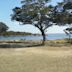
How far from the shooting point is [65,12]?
45.5 m

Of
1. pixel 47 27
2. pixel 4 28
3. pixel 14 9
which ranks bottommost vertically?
pixel 4 28

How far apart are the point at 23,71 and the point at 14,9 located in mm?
32204

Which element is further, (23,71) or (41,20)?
(41,20)

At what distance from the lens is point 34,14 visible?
4341cm

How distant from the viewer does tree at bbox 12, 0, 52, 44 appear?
43.1m

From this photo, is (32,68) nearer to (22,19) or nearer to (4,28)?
(22,19)

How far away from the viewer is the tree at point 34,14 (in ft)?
141

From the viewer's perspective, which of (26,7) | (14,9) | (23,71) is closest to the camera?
(23,71)

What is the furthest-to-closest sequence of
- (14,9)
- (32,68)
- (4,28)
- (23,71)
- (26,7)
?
1. (4,28)
2. (14,9)
3. (26,7)
4. (32,68)
5. (23,71)

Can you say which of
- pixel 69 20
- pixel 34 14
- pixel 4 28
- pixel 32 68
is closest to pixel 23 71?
pixel 32 68

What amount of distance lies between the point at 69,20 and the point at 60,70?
3150 centimetres

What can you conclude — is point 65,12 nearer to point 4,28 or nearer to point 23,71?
point 23,71

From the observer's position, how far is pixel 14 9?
46125mm

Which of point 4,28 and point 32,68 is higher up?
point 32,68
